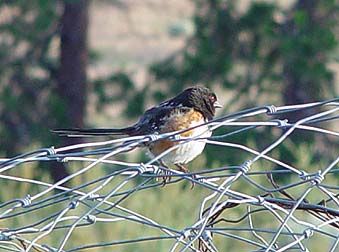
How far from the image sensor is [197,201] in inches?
348

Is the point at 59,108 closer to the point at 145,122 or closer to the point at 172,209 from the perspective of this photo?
the point at 172,209

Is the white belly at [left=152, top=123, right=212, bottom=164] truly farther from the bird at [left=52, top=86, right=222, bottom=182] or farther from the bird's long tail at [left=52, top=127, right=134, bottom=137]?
the bird's long tail at [left=52, top=127, right=134, bottom=137]

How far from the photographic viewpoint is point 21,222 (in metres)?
7.26

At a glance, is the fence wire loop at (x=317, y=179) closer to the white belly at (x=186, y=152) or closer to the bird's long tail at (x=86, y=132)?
the bird's long tail at (x=86, y=132)

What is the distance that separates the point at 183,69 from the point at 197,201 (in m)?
1.74

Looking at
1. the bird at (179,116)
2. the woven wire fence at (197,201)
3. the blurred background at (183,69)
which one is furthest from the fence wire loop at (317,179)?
the blurred background at (183,69)

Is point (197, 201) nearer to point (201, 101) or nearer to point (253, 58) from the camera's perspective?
point (253, 58)

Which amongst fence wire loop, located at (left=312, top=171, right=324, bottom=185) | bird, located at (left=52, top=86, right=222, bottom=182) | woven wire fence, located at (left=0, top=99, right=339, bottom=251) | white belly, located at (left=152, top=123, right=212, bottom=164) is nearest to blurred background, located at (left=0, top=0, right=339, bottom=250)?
woven wire fence, located at (left=0, top=99, right=339, bottom=251)

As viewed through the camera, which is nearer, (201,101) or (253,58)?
(201,101)

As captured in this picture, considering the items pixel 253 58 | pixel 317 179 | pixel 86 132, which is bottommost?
pixel 317 179

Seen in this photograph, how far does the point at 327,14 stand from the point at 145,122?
17.3 ft

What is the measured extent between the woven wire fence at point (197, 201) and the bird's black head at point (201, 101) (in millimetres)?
308

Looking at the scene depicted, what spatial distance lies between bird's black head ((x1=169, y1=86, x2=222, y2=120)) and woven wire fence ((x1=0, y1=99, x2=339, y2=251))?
308 mm

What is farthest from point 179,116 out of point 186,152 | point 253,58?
point 253,58
